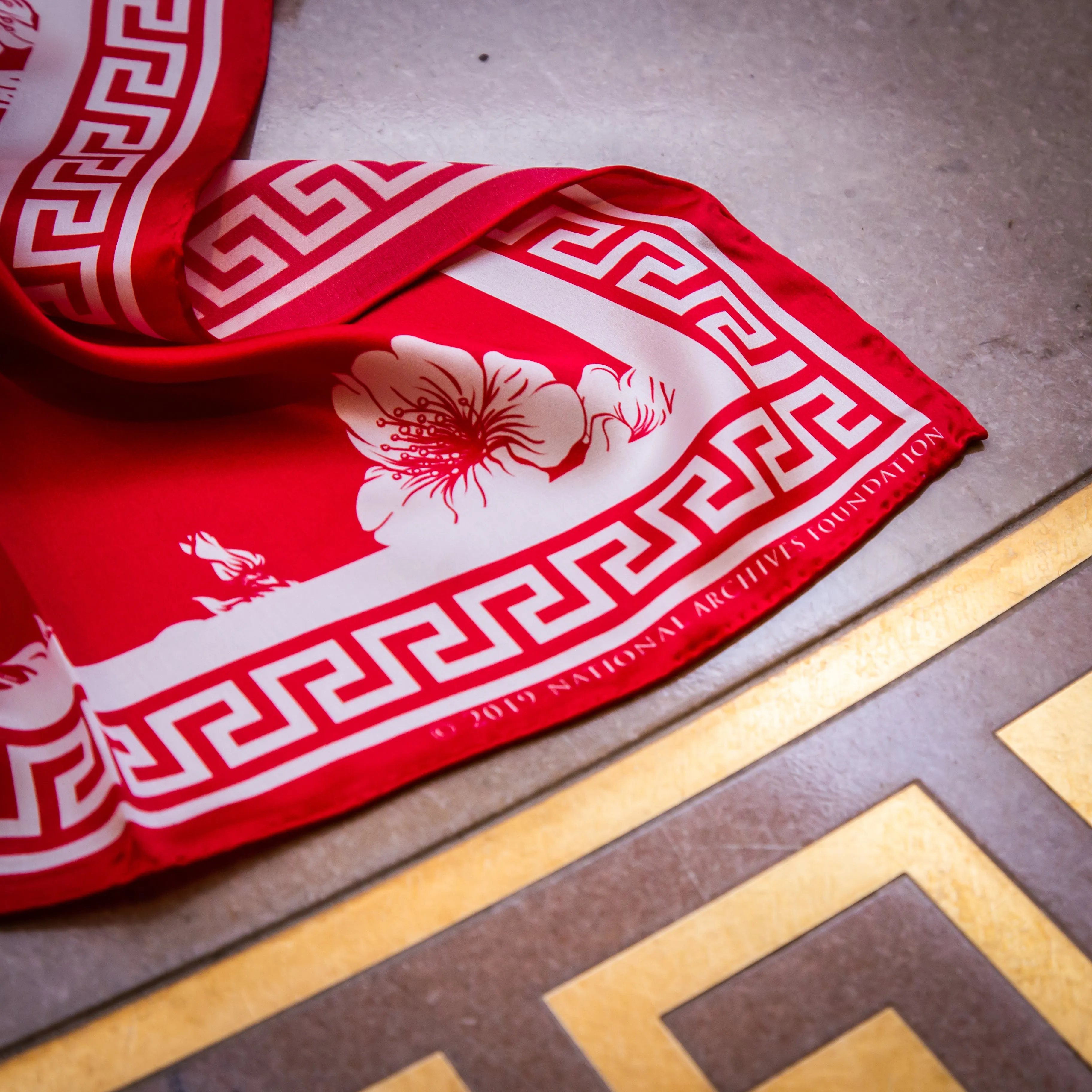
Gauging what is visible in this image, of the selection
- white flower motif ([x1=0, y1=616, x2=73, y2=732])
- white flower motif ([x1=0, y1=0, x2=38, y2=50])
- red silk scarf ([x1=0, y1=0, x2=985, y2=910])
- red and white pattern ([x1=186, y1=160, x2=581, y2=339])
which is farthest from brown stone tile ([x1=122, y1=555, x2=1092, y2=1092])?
white flower motif ([x1=0, y1=0, x2=38, y2=50])

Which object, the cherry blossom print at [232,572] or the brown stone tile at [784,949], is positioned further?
the cherry blossom print at [232,572]

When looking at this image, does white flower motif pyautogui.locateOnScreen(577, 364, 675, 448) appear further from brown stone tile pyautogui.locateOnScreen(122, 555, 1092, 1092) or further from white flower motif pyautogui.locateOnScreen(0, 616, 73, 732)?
white flower motif pyautogui.locateOnScreen(0, 616, 73, 732)

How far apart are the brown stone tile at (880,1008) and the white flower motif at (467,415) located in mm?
409

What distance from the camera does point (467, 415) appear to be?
82 centimetres

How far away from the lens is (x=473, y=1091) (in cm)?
62

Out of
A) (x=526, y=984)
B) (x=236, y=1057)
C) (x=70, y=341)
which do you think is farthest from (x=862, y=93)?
(x=236, y=1057)

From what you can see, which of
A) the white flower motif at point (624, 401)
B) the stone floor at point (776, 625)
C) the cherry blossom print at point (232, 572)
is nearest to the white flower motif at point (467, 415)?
the white flower motif at point (624, 401)

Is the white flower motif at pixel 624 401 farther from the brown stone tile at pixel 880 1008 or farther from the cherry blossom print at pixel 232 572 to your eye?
the brown stone tile at pixel 880 1008

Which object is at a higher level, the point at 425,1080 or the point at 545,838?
the point at 545,838

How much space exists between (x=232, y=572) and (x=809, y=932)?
50 cm

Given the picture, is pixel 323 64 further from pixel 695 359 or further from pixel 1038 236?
pixel 1038 236

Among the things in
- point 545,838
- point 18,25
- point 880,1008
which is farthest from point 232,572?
point 18,25

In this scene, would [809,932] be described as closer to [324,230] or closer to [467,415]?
[467,415]

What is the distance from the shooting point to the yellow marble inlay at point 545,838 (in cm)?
64
